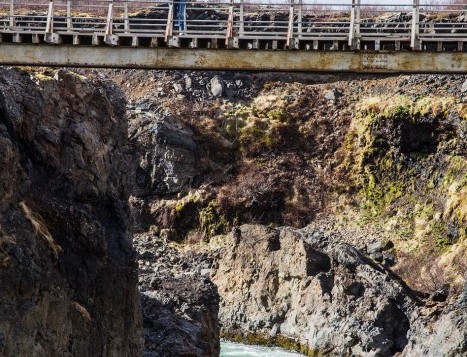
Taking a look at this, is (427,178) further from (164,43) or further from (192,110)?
(164,43)

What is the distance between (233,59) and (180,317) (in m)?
17.8

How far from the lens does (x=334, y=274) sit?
215 feet

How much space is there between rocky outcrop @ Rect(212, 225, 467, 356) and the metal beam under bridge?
20.2 m

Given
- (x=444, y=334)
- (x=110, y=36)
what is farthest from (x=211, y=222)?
(x=110, y=36)

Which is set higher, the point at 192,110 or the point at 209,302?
the point at 192,110

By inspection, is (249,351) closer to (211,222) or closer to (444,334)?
(211,222)

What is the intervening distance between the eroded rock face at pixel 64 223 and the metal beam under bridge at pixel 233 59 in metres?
3.62

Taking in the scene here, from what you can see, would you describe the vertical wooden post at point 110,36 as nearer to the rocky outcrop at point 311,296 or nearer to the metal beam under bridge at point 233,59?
the metal beam under bridge at point 233,59

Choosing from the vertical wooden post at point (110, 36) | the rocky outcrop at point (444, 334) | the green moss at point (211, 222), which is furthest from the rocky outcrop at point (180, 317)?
the vertical wooden post at point (110, 36)

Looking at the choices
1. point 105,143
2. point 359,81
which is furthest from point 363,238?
point 105,143

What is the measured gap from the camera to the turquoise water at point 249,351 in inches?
2494

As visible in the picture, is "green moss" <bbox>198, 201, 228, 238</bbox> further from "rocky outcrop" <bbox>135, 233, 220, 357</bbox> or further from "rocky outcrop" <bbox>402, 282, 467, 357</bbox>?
"rocky outcrop" <bbox>402, 282, 467, 357</bbox>

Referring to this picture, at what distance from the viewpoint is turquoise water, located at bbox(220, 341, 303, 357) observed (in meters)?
63.3

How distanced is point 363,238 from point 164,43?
3619cm
